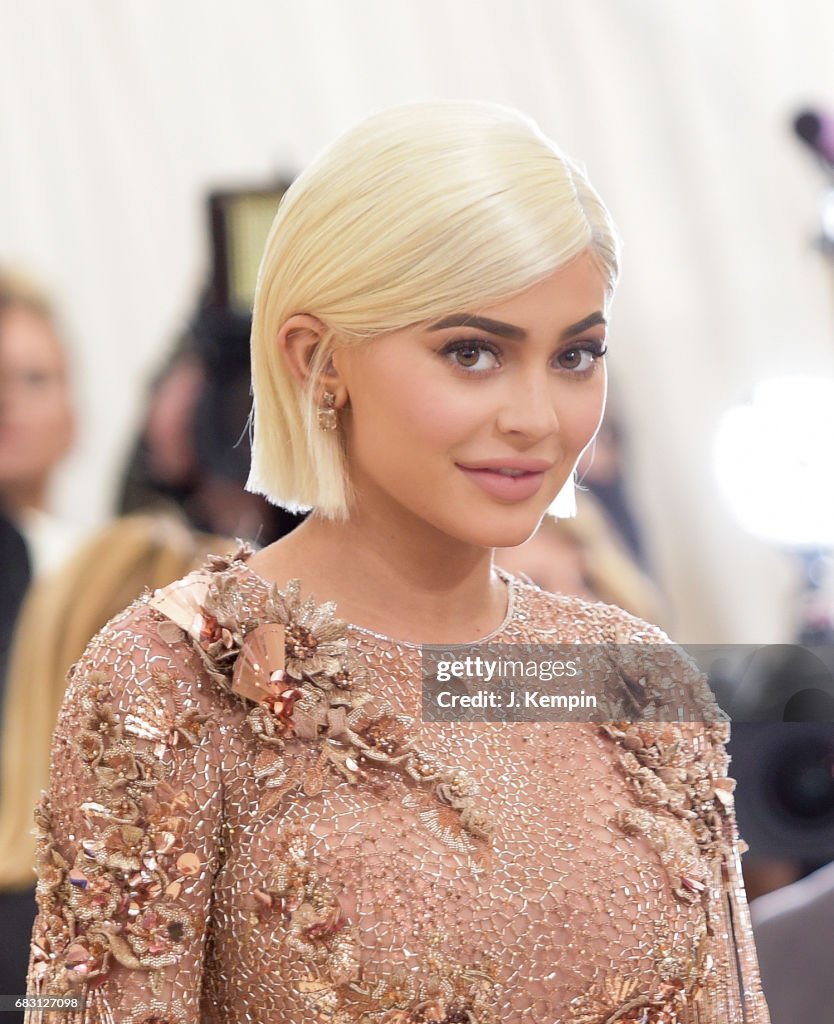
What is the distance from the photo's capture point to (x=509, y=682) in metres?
1.35

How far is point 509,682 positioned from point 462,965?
281 millimetres

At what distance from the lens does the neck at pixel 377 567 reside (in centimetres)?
128

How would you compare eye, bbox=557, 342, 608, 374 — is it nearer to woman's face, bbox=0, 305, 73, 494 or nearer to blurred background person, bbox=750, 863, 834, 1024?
blurred background person, bbox=750, 863, 834, 1024

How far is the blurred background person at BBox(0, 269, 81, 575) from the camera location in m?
2.68

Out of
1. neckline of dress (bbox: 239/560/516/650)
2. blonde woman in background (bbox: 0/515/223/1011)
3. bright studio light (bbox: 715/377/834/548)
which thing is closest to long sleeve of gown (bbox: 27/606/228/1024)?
neckline of dress (bbox: 239/560/516/650)

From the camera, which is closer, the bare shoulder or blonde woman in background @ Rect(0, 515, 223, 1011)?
the bare shoulder

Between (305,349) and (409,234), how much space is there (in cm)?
15

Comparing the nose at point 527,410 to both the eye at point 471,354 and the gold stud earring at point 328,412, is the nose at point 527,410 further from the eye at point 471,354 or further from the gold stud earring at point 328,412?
the gold stud earring at point 328,412

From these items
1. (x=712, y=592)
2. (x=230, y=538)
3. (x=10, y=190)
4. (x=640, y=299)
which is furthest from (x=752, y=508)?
(x=10, y=190)

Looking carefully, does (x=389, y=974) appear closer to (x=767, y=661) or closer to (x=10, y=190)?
(x=767, y=661)

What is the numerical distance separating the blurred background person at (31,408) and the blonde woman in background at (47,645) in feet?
0.43

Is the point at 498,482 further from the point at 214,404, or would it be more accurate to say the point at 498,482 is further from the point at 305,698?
the point at 214,404

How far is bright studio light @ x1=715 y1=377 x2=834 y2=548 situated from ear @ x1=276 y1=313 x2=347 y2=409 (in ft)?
4.39

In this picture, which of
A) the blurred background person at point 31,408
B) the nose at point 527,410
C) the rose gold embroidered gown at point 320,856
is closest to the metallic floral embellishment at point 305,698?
the rose gold embroidered gown at point 320,856
